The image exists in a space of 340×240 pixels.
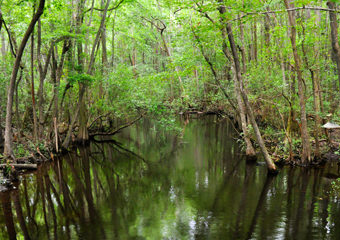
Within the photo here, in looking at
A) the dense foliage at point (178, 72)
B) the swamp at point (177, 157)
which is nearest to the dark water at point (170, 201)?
the swamp at point (177, 157)

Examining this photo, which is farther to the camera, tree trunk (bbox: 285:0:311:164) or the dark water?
tree trunk (bbox: 285:0:311:164)

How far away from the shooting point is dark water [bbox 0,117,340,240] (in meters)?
7.20

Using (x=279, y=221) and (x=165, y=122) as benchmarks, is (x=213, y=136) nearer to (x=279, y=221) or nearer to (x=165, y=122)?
(x=165, y=122)

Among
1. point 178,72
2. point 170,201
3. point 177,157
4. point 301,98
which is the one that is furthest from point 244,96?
point 178,72

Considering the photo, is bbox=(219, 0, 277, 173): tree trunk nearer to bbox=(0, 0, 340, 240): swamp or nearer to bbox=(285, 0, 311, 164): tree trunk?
bbox=(0, 0, 340, 240): swamp

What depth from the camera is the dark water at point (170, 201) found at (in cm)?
720

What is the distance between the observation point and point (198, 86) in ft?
94.1

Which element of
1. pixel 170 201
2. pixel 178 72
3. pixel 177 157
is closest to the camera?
pixel 170 201

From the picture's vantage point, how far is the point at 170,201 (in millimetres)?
9250

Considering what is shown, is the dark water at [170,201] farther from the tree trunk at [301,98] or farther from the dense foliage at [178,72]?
the dense foliage at [178,72]

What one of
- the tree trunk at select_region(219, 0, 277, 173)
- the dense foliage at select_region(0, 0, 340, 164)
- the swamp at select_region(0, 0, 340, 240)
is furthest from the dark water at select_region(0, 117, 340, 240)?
the dense foliage at select_region(0, 0, 340, 164)

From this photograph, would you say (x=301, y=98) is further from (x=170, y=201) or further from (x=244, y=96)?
(x=170, y=201)

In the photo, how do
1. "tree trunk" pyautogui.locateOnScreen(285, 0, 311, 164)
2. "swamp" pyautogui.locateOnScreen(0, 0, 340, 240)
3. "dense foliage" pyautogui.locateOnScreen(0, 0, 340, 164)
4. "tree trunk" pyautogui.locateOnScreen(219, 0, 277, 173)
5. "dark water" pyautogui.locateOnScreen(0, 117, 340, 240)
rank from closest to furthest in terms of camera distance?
"dark water" pyautogui.locateOnScreen(0, 117, 340, 240) < "swamp" pyautogui.locateOnScreen(0, 0, 340, 240) < "tree trunk" pyautogui.locateOnScreen(285, 0, 311, 164) < "tree trunk" pyautogui.locateOnScreen(219, 0, 277, 173) < "dense foliage" pyautogui.locateOnScreen(0, 0, 340, 164)

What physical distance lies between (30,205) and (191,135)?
13758 mm
